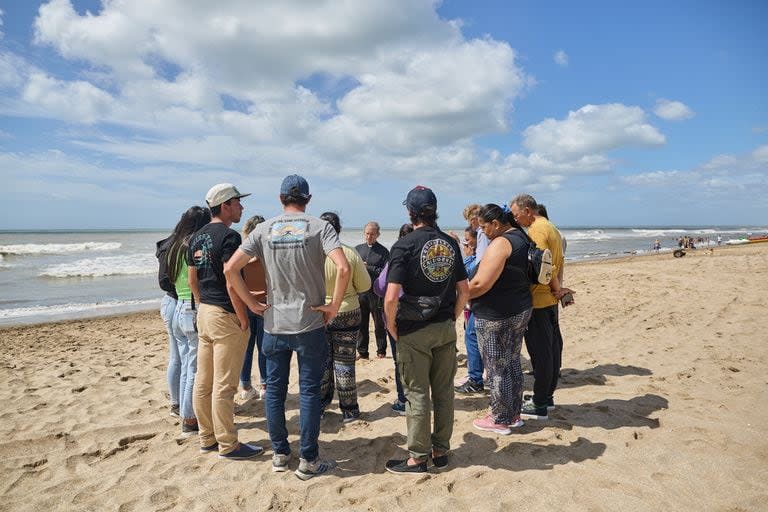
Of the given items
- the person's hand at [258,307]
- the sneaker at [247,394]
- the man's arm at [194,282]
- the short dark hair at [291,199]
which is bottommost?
the sneaker at [247,394]

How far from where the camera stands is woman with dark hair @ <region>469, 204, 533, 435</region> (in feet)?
10.9

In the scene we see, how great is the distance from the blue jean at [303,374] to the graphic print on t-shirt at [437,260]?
868mm

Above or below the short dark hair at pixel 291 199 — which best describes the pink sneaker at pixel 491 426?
below

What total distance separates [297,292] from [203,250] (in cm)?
86

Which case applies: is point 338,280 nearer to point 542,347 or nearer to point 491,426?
point 491,426

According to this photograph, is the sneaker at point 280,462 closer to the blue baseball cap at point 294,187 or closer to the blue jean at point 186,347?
the blue jean at point 186,347

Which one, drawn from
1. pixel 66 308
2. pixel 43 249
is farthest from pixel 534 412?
pixel 43 249

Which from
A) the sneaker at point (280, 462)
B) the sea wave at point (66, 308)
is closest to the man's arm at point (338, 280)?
the sneaker at point (280, 462)

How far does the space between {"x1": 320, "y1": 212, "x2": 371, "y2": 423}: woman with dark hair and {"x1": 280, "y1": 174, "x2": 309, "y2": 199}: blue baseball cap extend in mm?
871

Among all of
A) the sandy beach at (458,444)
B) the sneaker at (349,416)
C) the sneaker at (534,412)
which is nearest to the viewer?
the sandy beach at (458,444)

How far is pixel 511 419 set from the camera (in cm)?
368

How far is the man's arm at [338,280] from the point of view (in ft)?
9.41

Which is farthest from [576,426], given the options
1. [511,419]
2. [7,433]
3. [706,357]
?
[7,433]

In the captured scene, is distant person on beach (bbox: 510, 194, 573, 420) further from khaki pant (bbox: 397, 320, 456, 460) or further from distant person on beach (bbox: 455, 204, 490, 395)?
khaki pant (bbox: 397, 320, 456, 460)
